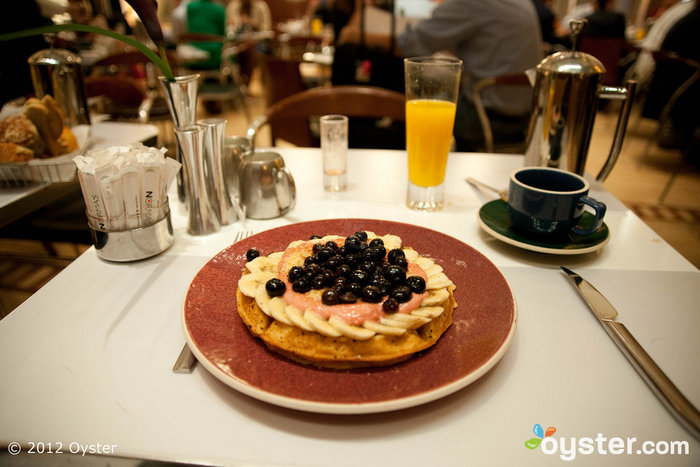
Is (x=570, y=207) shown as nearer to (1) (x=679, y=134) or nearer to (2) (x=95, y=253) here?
(2) (x=95, y=253)

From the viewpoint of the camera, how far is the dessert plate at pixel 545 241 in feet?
2.75

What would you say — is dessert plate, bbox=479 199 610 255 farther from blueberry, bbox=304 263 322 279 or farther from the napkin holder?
the napkin holder

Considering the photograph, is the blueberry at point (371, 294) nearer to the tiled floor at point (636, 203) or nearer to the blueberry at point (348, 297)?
the blueberry at point (348, 297)

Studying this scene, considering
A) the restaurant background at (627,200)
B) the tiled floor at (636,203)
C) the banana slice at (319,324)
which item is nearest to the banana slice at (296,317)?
the banana slice at (319,324)

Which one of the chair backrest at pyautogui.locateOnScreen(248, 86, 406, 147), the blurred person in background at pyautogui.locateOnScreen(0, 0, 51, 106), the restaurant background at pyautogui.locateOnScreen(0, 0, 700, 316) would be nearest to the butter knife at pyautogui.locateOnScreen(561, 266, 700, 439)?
the chair backrest at pyautogui.locateOnScreen(248, 86, 406, 147)

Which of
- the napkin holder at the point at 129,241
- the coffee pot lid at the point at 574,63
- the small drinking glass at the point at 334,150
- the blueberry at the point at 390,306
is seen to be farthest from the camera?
the small drinking glass at the point at 334,150

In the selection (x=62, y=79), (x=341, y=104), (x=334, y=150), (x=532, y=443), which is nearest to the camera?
(x=532, y=443)

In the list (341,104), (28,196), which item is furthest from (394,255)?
(341,104)

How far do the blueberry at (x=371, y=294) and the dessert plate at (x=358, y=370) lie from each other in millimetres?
90

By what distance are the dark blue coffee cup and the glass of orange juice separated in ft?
0.71

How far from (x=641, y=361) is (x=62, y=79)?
69.3 inches

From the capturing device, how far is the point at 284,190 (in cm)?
102

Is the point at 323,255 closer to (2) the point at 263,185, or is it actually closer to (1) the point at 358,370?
(1) the point at 358,370

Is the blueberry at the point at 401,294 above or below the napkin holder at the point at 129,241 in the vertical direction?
above
